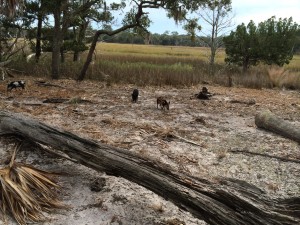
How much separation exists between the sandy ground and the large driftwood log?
0.29 metres

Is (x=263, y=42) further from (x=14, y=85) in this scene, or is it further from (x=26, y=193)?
(x=26, y=193)

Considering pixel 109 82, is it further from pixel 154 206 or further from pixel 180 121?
pixel 154 206

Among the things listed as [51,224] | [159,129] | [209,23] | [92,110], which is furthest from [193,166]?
[209,23]

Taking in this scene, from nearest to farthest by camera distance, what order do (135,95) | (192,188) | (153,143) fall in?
(192,188) < (153,143) < (135,95)

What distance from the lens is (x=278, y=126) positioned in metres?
8.53

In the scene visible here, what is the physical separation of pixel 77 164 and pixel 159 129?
9.00 ft

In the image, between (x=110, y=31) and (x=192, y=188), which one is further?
(x=110, y=31)

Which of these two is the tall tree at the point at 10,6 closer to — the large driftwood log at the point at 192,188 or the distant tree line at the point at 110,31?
the distant tree line at the point at 110,31

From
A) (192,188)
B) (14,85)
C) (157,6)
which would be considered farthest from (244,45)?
(192,188)

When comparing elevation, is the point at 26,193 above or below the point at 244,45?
below

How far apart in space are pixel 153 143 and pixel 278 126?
3128mm

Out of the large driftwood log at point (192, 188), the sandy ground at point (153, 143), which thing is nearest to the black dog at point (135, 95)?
the sandy ground at point (153, 143)

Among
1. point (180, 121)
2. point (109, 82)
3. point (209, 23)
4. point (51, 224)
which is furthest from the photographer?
point (209, 23)

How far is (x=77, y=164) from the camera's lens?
5664mm
